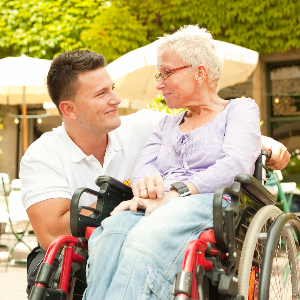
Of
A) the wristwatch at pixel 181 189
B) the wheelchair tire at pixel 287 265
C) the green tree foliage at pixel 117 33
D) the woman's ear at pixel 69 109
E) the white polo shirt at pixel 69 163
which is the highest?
the green tree foliage at pixel 117 33

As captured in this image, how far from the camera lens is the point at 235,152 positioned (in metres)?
2.04

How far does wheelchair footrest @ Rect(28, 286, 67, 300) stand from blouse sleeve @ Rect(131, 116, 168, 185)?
0.70 m

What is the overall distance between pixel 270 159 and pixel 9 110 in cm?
916

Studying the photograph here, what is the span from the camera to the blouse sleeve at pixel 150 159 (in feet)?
7.57

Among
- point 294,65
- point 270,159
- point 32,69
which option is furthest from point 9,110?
point 270,159

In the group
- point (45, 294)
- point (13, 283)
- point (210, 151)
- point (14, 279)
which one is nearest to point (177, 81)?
point (210, 151)

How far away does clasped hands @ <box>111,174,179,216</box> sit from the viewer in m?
1.98

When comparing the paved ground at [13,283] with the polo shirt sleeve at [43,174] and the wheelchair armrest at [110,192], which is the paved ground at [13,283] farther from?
the wheelchair armrest at [110,192]

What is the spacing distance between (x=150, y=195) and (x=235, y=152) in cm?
42

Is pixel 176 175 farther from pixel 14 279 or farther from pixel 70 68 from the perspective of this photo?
pixel 14 279

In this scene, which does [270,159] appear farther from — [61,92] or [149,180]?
[61,92]

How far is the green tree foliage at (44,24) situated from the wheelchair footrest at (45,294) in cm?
811

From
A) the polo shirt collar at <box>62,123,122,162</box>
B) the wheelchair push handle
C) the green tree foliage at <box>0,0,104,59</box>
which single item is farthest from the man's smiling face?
the green tree foliage at <box>0,0,104,59</box>

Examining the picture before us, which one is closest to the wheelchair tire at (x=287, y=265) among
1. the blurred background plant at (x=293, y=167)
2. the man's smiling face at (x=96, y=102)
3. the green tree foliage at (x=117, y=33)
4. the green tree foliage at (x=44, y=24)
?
the man's smiling face at (x=96, y=102)
